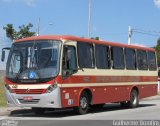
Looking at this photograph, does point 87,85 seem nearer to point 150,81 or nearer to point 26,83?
point 26,83

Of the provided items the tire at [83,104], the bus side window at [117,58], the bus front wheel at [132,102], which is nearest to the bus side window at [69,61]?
the tire at [83,104]

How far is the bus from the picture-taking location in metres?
18.8

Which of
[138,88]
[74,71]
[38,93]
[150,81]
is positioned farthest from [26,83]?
[150,81]

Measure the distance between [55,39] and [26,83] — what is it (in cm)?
200

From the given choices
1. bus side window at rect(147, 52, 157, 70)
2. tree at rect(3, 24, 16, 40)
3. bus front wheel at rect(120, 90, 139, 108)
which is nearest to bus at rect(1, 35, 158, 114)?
bus front wheel at rect(120, 90, 139, 108)

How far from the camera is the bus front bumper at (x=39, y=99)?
60.9 ft

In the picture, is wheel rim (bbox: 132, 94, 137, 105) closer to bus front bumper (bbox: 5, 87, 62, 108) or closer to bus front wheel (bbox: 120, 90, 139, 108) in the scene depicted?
bus front wheel (bbox: 120, 90, 139, 108)

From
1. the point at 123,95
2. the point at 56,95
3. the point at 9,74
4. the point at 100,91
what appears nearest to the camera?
the point at 56,95

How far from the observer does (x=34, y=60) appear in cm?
1933

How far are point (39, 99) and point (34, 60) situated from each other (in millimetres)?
1573

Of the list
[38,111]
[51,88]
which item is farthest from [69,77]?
[38,111]

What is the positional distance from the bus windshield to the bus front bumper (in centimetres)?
63

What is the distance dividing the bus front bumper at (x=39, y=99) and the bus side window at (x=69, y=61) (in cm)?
88

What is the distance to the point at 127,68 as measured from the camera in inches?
958
